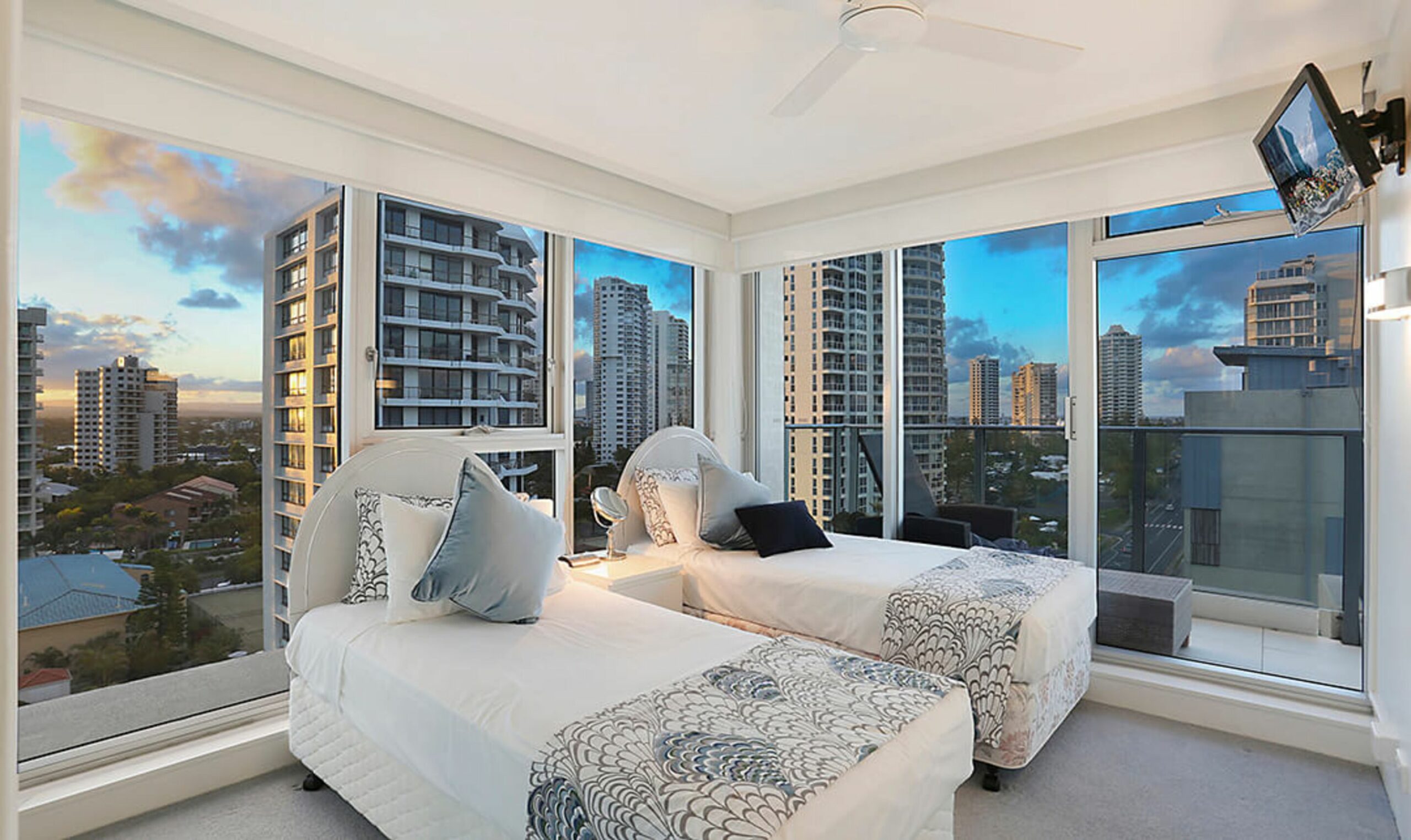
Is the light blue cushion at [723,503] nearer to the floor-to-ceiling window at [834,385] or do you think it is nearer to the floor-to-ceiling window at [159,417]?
the floor-to-ceiling window at [834,385]

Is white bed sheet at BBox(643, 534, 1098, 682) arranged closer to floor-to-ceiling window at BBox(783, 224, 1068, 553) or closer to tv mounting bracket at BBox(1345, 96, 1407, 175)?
floor-to-ceiling window at BBox(783, 224, 1068, 553)

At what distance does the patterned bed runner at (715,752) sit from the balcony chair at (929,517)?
6.79 ft

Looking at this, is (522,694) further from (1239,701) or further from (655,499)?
(1239,701)

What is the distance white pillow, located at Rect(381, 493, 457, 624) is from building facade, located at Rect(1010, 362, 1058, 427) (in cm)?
281

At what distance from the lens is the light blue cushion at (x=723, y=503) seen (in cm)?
367

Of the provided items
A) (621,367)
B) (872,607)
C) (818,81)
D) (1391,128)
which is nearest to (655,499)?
(621,367)

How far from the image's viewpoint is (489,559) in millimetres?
2406

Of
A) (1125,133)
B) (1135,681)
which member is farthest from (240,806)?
(1125,133)

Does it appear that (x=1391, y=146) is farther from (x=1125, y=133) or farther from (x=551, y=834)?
(x=551, y=834)

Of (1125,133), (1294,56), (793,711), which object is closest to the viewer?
(793,711)

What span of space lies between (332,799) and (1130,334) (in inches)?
149

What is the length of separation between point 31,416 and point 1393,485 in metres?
4.37

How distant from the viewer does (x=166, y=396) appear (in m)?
2.56

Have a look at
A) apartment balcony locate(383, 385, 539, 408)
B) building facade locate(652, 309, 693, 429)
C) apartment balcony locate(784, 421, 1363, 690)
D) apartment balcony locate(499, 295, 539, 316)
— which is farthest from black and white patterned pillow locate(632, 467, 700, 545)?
apartment balcony locate(784, 421, 1363, 690)
